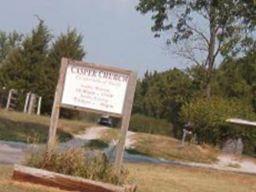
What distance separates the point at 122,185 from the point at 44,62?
149 feet

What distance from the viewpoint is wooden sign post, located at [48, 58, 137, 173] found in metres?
12.2

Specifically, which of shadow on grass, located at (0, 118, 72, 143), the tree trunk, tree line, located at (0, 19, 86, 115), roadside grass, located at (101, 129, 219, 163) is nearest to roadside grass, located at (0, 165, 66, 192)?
shadow on grass, located at (0, 118, 72, 143)

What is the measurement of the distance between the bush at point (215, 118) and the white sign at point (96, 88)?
87.6 ft

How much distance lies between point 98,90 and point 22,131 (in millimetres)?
15459

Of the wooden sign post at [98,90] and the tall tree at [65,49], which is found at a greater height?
the tall tree at [65,49]

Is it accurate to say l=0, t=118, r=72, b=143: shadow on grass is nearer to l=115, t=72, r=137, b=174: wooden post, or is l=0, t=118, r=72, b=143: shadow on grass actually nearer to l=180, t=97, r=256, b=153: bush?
l=180, t=97, r=256, b=153: bush

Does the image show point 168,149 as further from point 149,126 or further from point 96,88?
point 149,126

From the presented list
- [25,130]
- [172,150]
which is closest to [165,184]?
[25,130]

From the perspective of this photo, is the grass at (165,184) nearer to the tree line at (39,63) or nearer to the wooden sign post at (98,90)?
the wooden sign post at (98,90)

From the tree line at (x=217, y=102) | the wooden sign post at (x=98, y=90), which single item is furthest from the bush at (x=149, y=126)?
the wooden sign post at (x=98, y=90)

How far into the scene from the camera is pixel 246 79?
66.2 m

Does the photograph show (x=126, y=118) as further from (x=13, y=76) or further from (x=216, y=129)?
(x=13, y=76)

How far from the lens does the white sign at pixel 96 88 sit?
12.2 meters

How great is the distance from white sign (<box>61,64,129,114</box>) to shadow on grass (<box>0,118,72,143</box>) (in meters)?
12.0
